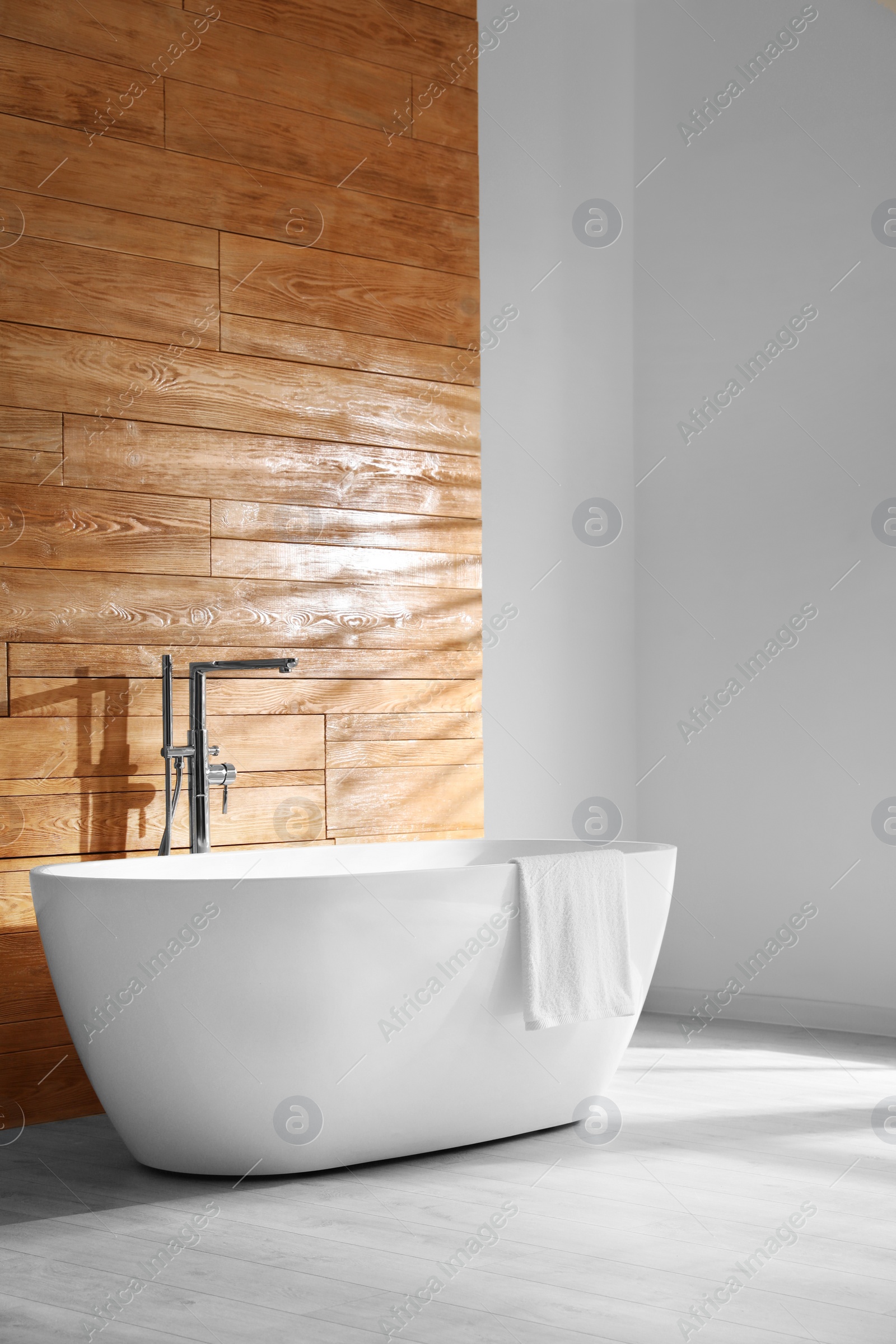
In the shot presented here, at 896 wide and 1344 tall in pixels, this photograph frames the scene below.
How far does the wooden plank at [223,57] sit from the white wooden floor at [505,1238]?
101 inches

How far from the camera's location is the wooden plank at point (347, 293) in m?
3.76

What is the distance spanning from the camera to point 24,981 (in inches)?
130

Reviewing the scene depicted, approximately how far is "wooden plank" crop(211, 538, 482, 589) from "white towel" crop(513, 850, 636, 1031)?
125cm

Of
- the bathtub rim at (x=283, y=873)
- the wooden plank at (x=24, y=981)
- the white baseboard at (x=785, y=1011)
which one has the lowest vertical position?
the white baseboard at (x=785, y=1011)

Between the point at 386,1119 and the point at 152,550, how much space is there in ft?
5.00

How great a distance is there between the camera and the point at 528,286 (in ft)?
15.0

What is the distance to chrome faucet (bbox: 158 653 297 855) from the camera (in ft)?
11.4

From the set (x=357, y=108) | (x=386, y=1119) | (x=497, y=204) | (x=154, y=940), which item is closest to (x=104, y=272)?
(x=357, y=108)

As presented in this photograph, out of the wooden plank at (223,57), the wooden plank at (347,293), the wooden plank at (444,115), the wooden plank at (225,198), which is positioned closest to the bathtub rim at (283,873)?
the wooden plank at (347,293)

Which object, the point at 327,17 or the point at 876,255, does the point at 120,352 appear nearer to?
the point at 327,17

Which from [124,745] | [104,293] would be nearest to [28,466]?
[104,293]

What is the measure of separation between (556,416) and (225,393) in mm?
1315

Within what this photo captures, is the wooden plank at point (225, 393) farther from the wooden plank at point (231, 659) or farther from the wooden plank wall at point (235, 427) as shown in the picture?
the wooden plank at point (231, 659)

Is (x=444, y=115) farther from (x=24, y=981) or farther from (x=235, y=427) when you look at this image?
(x=24, y=981)
